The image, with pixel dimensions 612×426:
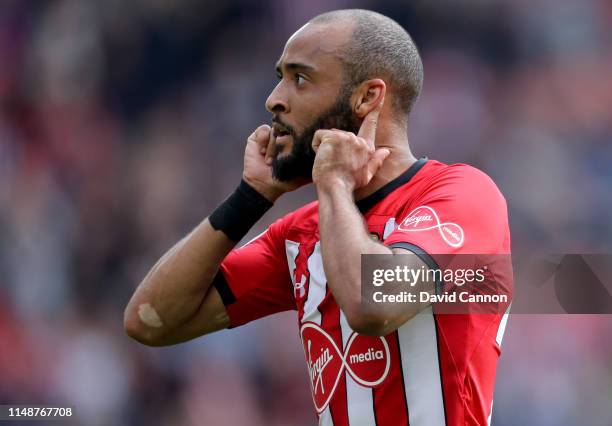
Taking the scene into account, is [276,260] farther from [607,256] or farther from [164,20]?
[164,20]

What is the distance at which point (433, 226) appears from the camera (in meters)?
3.14

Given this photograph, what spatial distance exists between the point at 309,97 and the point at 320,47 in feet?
0.63

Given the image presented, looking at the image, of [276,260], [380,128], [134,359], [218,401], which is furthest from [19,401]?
[380,128]

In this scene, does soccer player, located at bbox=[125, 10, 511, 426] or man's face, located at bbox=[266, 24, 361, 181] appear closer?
soccer player, located at bbox=[125, 10, 511, 426]

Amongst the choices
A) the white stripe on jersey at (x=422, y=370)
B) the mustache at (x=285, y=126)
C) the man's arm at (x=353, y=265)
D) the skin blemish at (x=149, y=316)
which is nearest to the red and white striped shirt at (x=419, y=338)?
the white stripe on jersey at (x=422, y=370)

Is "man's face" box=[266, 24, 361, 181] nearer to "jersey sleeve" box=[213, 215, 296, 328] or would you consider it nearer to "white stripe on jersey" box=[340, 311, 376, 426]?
"jersey sleeve" box=[213, 215, 296, 328]

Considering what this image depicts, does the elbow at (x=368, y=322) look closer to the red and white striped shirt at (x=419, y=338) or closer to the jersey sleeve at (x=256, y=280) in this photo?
the red and white striped shirt at (x=419, y=338)

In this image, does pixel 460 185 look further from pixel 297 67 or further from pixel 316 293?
pixel 297 67

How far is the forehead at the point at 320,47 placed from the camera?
3.58 meters

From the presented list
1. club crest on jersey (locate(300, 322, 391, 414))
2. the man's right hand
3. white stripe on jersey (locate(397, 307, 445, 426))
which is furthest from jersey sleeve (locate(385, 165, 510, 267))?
the man's right hand

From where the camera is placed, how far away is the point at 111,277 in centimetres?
Answer: 806

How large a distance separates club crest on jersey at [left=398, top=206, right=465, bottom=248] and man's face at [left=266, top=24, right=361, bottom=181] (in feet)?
1.76

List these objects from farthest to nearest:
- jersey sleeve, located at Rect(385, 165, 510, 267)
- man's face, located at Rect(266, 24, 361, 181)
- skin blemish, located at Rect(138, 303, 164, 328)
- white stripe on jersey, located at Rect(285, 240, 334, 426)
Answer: skin blemish, located at Rect(138, 303, 164, 328) < man's face, located at Rect(266, 24, 361, 181) < white stripe on jersey, located at Rect(285, 240, 334, 426) < jersey sleeve, located at Rect(385, 165, 510, 267)

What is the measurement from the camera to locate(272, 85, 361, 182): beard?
356 cm
